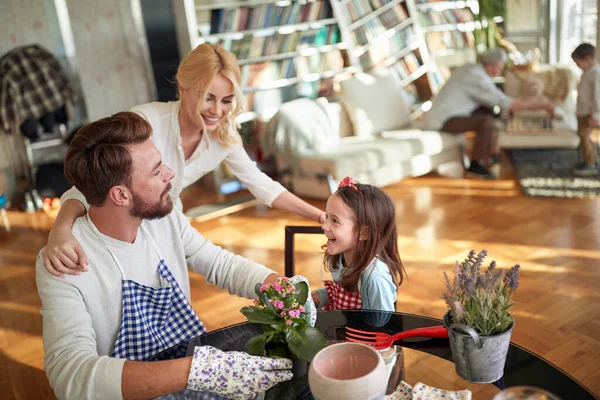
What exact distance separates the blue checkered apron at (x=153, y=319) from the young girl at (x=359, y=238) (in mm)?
473

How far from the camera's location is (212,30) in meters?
4.90

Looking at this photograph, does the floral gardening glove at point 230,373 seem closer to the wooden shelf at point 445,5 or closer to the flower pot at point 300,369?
the flower pot at point 300,369

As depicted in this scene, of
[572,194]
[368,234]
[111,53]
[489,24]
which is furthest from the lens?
[489,24]

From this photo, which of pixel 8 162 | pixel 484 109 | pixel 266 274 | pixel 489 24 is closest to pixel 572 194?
pixel 484 109

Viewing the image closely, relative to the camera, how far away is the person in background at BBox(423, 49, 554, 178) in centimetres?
508

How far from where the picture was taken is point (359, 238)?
1.83m

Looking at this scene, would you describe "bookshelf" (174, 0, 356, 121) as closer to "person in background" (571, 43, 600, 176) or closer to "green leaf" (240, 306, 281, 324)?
"person in background" (571, 43, 600, 176)

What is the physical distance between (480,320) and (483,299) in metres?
0.05

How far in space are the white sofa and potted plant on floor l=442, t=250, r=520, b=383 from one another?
321 centimetres

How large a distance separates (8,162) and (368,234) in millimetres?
4496

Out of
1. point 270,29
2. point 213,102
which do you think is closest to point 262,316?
point 213,102

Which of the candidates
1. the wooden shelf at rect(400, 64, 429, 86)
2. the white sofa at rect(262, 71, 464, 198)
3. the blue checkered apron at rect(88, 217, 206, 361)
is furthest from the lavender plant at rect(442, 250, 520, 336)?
the wooden shelf at rect(400, 64, 429, 86)

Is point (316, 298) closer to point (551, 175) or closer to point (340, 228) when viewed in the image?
point (340, 228)

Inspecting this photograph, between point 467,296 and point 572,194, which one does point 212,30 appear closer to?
point 572,194
